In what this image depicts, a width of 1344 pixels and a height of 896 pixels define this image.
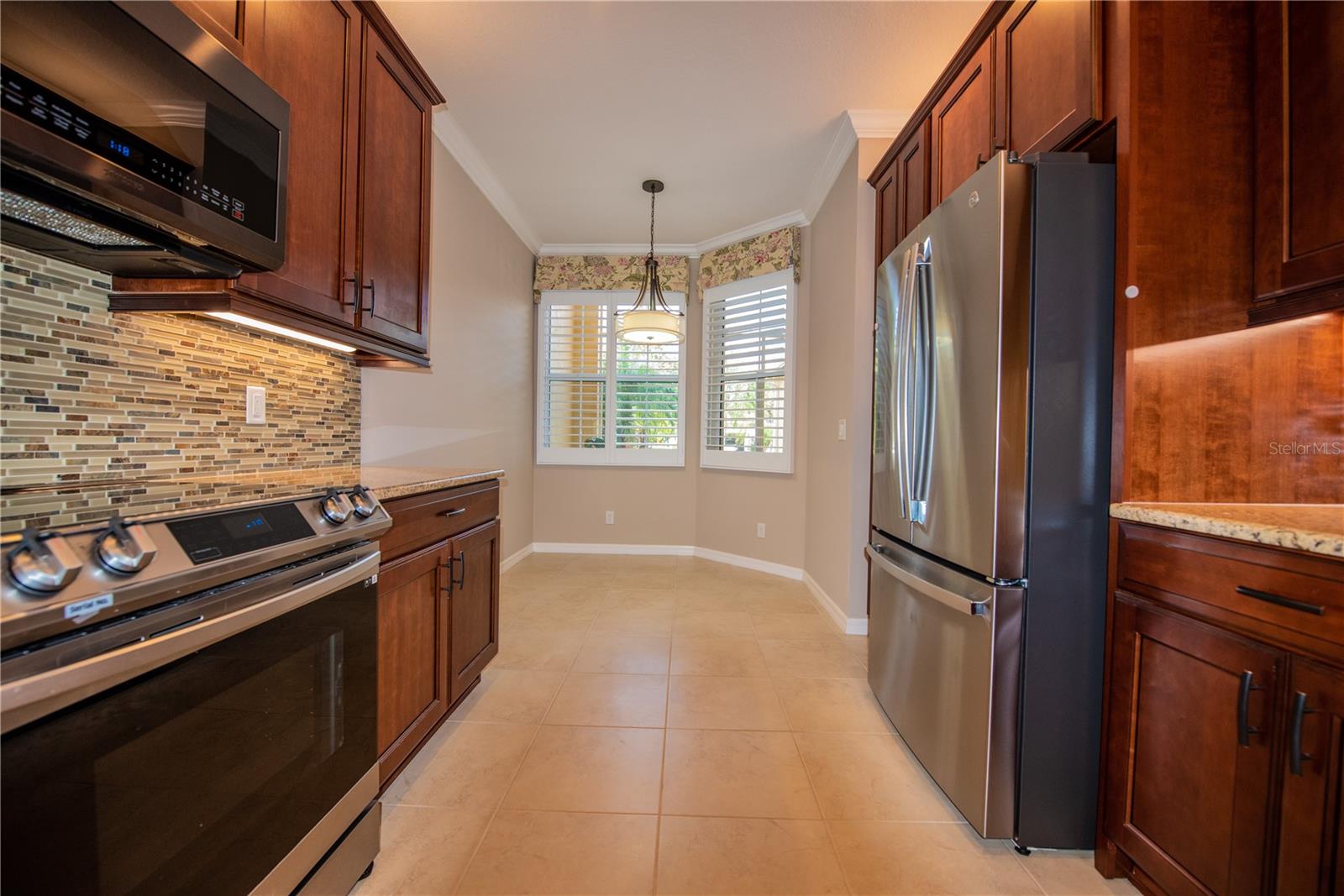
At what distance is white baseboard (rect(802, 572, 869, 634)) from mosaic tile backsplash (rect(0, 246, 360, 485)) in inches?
106

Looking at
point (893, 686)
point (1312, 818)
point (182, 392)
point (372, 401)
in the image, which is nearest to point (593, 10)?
point (372, 401)

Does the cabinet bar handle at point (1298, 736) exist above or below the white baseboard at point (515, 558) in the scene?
above

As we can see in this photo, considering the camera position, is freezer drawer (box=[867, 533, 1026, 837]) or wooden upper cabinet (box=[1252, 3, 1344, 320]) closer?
wooden upper cabinet (box=[1252, 3, 1344, 320])

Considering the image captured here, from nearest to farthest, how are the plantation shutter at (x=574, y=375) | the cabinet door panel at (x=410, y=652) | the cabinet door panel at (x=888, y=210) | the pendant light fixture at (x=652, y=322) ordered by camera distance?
the cabinet door panel at (x=410, y=652), the cabinet door panel at (x=888, y=210), the pendant light fixture at (x=652, y=322), the plantation shutter at (x=574, y=375)

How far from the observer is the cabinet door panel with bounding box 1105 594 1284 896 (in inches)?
37.4

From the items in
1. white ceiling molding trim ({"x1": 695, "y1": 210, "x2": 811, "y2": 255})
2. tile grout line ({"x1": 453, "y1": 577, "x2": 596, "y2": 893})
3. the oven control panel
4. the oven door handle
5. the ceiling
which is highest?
the ceiling

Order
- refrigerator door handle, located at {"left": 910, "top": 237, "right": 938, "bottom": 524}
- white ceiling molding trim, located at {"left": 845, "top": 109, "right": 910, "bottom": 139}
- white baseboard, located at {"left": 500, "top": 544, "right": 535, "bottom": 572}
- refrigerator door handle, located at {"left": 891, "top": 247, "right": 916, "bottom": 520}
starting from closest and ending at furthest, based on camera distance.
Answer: refrigerator door handle, located at {"left": 910, "top": 237, "right": 938, "bottom": 524} < refrigerator door handle, located at {"left": 891, "top": 247, "right": 916, "bottom": 520} < white ceiling molding trim, located at {"left": 845, "top": 109, "right": 910, "bottom": 139} < white baseboard, located at {"left": 500, "top": 544, "right": 535, "bottom": 572}

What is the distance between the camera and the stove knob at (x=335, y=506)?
105cm

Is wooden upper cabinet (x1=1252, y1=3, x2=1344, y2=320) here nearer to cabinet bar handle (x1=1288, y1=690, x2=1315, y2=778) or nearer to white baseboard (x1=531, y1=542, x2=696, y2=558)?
cabinet bar handle (x1=1288, y1=690, x2=1315, y2=778)

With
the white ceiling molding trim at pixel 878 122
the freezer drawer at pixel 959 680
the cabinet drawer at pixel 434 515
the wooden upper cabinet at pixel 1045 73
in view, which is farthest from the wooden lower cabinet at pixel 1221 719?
the white ceiling molding trim at pixel 878 122

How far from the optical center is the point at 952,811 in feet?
4.83

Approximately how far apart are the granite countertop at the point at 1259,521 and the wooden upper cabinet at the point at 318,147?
220cm

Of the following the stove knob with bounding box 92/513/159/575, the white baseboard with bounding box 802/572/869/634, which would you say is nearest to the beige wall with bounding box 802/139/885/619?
the white baseboard with bounding box 802/572/869/634

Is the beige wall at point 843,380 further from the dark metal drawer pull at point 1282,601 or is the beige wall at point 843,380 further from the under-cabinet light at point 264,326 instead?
the under-cabinet light at point 264,326
